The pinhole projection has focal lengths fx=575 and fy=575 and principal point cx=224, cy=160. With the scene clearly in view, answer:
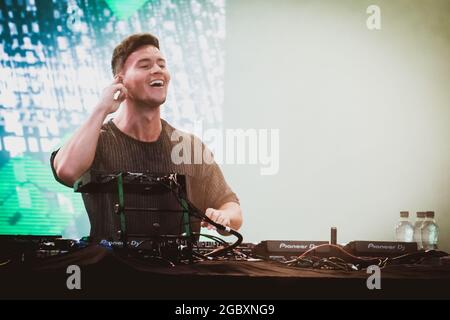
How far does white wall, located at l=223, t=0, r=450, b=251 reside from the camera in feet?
10.5

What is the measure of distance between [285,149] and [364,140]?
18.9 inches

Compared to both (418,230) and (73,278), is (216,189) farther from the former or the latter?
(73,278)

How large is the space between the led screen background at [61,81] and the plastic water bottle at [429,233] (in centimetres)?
137

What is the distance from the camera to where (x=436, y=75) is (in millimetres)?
3438

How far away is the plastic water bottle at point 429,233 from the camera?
3.34m

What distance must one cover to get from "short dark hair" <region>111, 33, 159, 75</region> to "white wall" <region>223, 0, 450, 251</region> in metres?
0.44

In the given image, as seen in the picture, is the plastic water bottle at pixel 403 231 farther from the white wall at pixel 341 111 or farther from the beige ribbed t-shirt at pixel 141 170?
the beige ribbed t-shirt at pixel 141 170

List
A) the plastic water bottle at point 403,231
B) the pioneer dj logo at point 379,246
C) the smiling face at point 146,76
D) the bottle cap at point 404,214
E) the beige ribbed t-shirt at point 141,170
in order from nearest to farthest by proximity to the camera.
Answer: the pioneer dj logo at point 379,246
the beige ribbed t-shirt at point 141,170
the smiling face at point 146,76
the bottle cap at point 404,214
the plastic water bottle at point 403,231

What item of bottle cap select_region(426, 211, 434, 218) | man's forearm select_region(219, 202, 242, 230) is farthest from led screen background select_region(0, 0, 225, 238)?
bottle cap select_region(426, 211, 434, 218)

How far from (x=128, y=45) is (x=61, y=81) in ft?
1.31

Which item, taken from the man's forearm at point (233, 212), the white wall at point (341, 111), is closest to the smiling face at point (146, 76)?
the white wall at point (341, 111)

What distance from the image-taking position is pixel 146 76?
2.95 meters

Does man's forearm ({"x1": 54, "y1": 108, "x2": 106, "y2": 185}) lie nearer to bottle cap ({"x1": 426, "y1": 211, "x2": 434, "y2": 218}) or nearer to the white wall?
the white wall

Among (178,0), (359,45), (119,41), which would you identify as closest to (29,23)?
(119,41)
